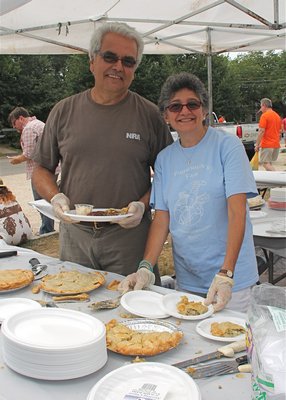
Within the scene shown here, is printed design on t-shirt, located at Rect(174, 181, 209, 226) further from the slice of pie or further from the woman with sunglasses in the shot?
the slice of pie

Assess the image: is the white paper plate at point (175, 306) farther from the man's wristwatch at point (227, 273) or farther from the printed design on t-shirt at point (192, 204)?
the printed design on t-shirt at point (192, 204)

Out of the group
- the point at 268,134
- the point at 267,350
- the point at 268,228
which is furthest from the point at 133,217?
the point at 268,134

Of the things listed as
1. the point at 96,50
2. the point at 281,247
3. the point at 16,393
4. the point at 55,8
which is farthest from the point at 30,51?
the point at 16,393

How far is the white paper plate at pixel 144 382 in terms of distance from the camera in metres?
1.09

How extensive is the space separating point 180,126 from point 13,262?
1.17 meters

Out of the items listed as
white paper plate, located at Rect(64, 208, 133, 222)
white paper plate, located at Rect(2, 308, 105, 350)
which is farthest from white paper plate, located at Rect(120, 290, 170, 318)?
white paper plate, located at Rect(64, 208, 133, 222)

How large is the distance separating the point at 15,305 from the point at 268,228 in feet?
6.90

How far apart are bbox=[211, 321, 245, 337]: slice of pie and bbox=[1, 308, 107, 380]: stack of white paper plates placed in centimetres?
39

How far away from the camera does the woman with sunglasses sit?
1941 mm

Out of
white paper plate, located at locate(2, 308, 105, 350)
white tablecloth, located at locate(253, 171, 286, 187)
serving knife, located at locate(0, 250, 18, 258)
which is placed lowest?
white tablecloth, located at locate(253, 171, 286, 187)

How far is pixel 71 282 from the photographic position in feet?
6.31

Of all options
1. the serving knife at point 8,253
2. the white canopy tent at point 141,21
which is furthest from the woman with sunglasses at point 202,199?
the white canopy tent at point 141,21

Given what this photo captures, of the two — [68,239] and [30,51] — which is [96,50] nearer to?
[68,239]

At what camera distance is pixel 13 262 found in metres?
2.39
